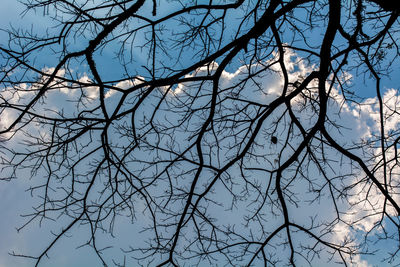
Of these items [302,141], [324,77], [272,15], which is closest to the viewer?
[272,15]

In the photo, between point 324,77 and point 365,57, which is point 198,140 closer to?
point 324,77

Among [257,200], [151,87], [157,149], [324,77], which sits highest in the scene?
[324,77]

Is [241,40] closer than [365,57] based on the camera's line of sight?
Yes

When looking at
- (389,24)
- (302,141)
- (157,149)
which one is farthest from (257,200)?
(389,24)

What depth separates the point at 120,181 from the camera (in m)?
4.91

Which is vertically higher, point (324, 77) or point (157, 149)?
point (324, 77)

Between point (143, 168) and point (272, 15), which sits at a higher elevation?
point (272, 15)

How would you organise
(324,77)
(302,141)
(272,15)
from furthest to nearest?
(302,141) → (324,77) → (272,15)

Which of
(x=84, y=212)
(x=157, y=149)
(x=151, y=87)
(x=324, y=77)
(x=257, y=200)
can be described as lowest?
(x=84, y=212)

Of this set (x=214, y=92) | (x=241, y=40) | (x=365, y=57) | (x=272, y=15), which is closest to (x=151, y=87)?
(x=214, y=92)

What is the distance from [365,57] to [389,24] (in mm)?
619

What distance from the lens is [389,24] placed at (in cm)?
451

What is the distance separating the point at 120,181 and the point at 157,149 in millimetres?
810

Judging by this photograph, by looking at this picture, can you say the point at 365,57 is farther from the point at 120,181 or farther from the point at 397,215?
the point at 120,181
